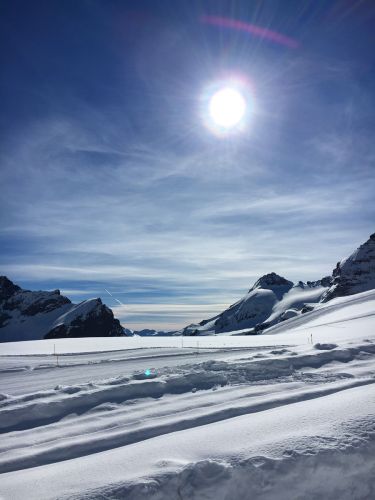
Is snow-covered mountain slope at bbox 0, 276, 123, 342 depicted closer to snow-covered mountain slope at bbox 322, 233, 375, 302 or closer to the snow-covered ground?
snow-covered mountain slope at bbox 322, 233, 375, 302

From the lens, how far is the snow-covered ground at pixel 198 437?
4535 mm

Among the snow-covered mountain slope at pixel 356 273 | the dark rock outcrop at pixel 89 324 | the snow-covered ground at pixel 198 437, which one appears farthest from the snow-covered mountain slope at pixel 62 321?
the snow-covered ground at pixel 198 437

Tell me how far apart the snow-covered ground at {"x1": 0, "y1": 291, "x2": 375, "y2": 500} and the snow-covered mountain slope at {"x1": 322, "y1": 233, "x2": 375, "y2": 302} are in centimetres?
12972

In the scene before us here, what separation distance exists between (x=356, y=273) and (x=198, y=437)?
157 meters

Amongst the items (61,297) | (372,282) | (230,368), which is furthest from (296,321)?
(61,297)

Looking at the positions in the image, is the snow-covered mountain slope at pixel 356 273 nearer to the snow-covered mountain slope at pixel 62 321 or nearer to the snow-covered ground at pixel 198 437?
the snow-covered mountain slope at pixel 62 321

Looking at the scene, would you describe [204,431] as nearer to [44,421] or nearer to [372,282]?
[44,421]

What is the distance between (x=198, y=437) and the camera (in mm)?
5707

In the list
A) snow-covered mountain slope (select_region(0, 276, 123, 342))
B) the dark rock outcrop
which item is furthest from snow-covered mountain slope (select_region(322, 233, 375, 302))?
snow-covered mountain slope (select_region(0, 276, 123, 342))

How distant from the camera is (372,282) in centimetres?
14000

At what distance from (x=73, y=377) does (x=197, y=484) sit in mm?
9580

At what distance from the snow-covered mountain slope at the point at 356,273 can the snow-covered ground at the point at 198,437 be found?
12972cm

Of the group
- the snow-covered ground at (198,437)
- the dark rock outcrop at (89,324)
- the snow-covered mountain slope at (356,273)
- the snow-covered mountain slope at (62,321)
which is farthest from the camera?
the snow-covered mountain slope at (62,321)

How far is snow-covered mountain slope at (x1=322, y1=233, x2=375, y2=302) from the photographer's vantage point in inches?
5320
